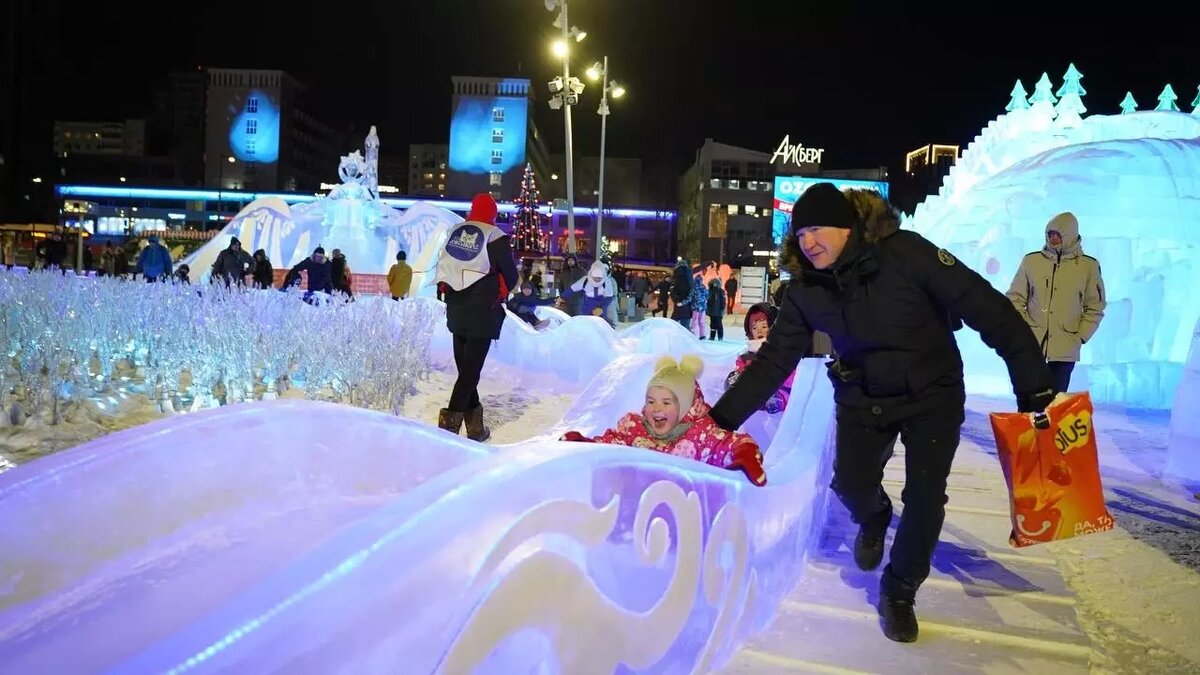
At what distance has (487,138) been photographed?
85438mm

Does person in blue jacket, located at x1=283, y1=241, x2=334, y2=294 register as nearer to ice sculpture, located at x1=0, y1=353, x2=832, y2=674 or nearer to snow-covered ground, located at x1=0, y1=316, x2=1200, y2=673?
snow-covered ground, located at x1=0, y1=316, x2=1200, y2=673

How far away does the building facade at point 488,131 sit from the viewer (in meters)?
85.1

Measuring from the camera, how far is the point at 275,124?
88.2 metres

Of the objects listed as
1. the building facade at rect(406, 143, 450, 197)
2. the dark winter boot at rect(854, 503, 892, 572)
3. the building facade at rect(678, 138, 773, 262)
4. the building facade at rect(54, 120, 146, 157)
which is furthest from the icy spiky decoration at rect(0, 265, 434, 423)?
the building facade at rect(54, 120, 146, 157)

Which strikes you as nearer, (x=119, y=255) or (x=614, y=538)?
(x=614, y=538)

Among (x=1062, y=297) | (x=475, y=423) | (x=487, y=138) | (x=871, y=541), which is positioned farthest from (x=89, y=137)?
(x=871, y=541)

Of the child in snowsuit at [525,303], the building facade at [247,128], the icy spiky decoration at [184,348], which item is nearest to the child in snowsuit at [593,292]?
the child in snowsuit at [525,303]

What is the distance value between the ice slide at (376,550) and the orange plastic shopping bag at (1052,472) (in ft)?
2.65

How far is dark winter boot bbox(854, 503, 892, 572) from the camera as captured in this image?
12.2 feet

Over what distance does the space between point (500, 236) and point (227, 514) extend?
10.4 feet

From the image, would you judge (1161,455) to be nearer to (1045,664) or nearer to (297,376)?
(1045,664)

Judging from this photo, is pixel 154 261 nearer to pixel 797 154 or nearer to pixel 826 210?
pixel 826 210

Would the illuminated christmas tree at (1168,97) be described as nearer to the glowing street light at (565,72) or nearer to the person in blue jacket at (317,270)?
the glowing street light at (565,72)

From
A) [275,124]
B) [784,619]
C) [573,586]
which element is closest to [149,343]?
[784,619]
